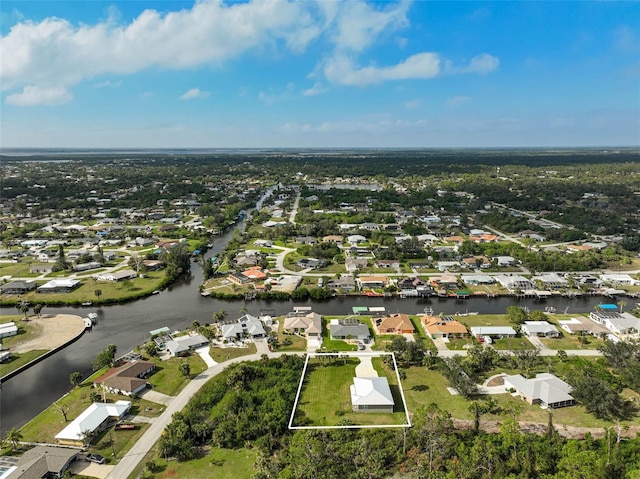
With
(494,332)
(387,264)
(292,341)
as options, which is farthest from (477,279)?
(292,341)

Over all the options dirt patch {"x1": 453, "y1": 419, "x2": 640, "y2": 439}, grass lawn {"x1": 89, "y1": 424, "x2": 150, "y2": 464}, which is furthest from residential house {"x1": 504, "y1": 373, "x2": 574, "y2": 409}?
grass lawn {"x1": 89, "y1": 424, "x2": 150, "y2": 464}

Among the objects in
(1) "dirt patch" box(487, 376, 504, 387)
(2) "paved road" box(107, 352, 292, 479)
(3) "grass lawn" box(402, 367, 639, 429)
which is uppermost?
(1) "dirt patch" box(487, 376, 504, 387)

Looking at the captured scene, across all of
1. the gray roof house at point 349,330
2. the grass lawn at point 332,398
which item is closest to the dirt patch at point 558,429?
the grass lawn at point 332,398

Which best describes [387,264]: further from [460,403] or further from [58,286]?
[58,286]

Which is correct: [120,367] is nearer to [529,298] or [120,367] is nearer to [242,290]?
[242,290]

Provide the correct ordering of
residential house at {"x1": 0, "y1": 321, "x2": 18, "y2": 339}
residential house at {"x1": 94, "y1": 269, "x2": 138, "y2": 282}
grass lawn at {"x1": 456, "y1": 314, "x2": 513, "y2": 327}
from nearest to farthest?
residential house at {"x1": 0, "y1": 321, "x2": 18, "y2": 339}
grass lawn at {"x1": 456, "y1": 314, "x2": 513, "y2": 327}
residential house at {"x1": 94, "y1": 269, "x2": 138, "y2": 282}

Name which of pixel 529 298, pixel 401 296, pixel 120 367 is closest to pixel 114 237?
pixel 120 367

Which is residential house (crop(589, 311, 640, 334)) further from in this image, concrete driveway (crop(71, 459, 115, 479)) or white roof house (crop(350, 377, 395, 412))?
concrete driveway (crop(71, 459, 115, 479))
